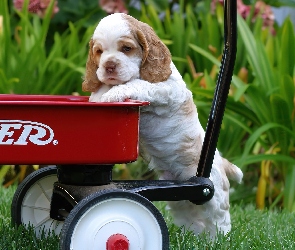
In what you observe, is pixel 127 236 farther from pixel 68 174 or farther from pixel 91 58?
pixel 91 58

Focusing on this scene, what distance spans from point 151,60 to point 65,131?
40 cm

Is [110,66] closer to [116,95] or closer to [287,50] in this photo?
[116,95]

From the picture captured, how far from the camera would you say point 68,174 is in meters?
2.29

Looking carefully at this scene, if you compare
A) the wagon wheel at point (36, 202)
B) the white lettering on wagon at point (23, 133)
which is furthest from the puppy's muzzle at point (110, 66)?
the wagon wheel at point (36, 202)

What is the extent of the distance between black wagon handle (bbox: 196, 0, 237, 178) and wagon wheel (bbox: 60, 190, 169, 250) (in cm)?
31

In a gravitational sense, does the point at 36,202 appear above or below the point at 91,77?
below

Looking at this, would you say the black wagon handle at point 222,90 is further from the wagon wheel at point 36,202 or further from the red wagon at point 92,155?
the wagon wheel at point 36,202

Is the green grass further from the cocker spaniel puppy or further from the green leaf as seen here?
the green leaf

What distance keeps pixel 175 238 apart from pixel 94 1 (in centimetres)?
290

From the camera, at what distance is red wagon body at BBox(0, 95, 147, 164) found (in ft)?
6.61

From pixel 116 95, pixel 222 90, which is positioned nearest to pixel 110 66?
pixel 116 95

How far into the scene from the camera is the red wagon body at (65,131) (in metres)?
2.02

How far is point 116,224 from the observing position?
2080 mm

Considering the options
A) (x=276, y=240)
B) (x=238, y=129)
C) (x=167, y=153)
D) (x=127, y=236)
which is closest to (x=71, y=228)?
(x=127, y=236)
